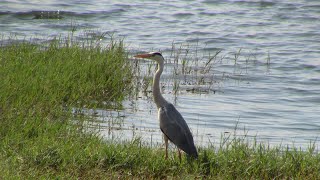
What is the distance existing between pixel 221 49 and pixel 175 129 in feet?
28.1

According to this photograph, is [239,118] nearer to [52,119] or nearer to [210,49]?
[52,119]

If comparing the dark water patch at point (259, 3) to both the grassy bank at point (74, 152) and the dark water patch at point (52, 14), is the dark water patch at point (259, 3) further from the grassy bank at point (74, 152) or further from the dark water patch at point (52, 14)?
the grassy bank at point (74, 152)

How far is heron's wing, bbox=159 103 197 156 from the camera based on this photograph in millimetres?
7688

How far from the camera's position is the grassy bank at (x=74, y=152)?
699 centimetres

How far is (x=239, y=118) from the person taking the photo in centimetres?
1078

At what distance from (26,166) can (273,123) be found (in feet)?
15.9

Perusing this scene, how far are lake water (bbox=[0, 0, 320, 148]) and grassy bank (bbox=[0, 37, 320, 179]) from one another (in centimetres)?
77

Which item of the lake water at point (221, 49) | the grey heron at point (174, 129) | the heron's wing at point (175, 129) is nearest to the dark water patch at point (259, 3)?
the lake water at point (221, 49)

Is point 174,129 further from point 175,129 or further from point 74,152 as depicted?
point 74,152

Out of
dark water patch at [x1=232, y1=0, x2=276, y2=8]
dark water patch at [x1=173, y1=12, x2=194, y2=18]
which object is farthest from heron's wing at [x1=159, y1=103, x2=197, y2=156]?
dark water patch at [x1=232, y1=0, x2=276, y2=8]

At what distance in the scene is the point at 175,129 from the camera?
799 cm

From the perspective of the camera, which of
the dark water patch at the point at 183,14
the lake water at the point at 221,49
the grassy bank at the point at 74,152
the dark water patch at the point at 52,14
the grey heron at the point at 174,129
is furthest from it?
the dark water patch at the point at 183,14

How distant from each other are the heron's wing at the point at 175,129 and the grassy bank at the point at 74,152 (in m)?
0.16

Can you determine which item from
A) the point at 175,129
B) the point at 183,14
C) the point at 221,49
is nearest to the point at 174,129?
the point at 175,129
